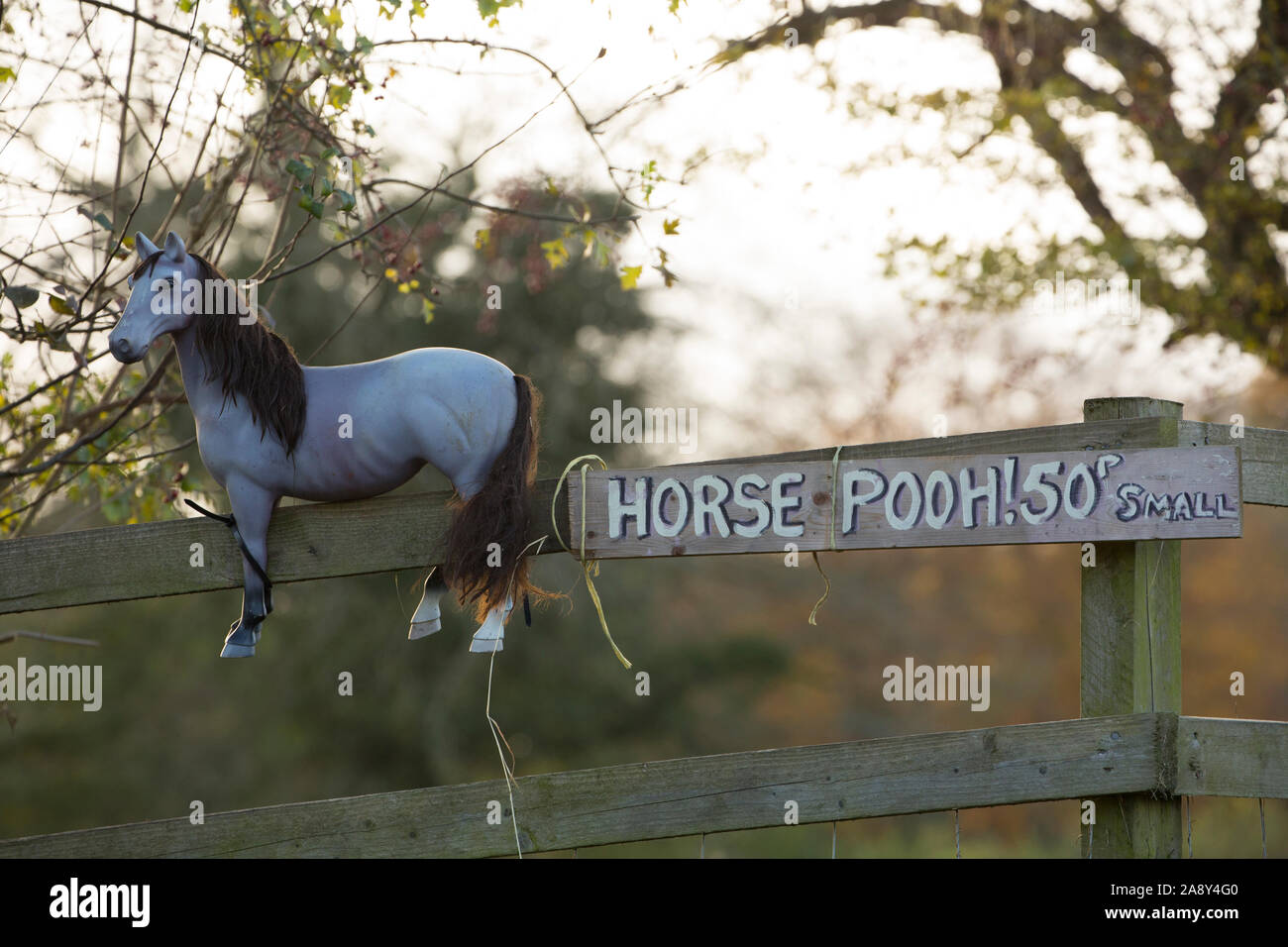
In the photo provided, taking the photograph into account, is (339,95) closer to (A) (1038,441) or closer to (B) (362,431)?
(B) (362,431)

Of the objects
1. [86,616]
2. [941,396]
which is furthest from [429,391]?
[86,616]

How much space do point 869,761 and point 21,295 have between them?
207 cm

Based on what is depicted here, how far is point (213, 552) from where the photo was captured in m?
2.47

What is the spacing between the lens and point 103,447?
11.7 feet

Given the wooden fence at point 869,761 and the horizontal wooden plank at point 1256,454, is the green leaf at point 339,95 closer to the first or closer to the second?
the wooden fence at point 869,761

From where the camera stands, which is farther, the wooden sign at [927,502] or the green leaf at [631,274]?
the green leaf at [631,274]

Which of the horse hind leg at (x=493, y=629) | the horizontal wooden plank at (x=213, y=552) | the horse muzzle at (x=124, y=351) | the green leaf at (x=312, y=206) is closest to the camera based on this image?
the horse muzzle at (x=124, y=351)

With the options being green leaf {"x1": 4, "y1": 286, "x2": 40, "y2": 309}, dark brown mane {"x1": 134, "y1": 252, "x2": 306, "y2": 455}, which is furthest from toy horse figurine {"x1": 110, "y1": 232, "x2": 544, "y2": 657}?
green leaf {"x1": 4, "y1": 286, "x2": 40, "y2": 309}

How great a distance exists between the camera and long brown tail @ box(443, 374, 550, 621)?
2.33m

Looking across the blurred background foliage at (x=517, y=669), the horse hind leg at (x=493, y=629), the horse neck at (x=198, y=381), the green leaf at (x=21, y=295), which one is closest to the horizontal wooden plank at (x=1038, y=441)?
the horse hind leg at (x=493, y=629)

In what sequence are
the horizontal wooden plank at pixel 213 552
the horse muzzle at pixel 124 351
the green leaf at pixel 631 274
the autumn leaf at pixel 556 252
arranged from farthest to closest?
the autumn leaf at pixel 556 252 < the green leaf at pixel 631 274 < the horizontal wooden plank at pixel 213 552 < the horse muzzle at pixel 124 351

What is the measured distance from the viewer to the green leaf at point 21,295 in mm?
2764

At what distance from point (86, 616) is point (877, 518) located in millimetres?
11296

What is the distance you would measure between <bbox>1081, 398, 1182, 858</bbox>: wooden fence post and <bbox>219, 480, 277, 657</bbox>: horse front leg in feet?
5.20
